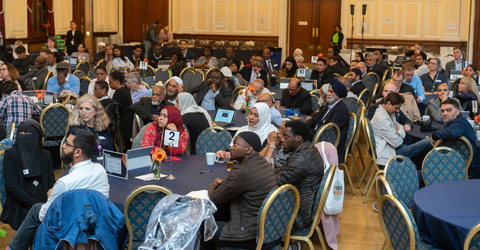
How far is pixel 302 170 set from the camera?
166 inches

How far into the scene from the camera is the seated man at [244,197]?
3779mm

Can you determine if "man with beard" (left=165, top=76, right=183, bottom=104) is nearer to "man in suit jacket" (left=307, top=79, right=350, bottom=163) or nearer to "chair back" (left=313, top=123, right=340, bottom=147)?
"man in suit jacket" (left=307, top=79, right=350, bottom=163)

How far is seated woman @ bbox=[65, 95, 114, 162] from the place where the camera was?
5265mm

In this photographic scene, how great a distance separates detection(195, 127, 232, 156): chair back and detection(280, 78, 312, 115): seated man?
8.28 feet

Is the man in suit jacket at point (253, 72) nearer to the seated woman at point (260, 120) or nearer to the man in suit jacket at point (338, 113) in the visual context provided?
the man in suit jacket at point (338, 113)

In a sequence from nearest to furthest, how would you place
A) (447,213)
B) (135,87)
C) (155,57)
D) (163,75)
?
1. (447,213)
2. (135,87)
3. (163,75)
4. (155,57)

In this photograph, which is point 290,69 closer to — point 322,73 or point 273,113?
point 322,73

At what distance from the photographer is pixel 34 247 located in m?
3.36

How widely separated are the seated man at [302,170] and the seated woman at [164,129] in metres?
1.28

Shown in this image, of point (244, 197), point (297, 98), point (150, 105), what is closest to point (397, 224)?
point (244, 197)

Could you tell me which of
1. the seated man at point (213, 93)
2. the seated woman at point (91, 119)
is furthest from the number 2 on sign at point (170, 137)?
the seated man at point (213, 93)

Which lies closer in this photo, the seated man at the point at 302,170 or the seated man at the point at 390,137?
the seated man at the point at 302,170

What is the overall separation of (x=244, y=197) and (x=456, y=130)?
2.91 meters

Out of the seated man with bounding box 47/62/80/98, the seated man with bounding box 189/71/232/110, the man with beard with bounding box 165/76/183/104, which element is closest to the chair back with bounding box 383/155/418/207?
the man with beard with bounding box 165/76/183/104
